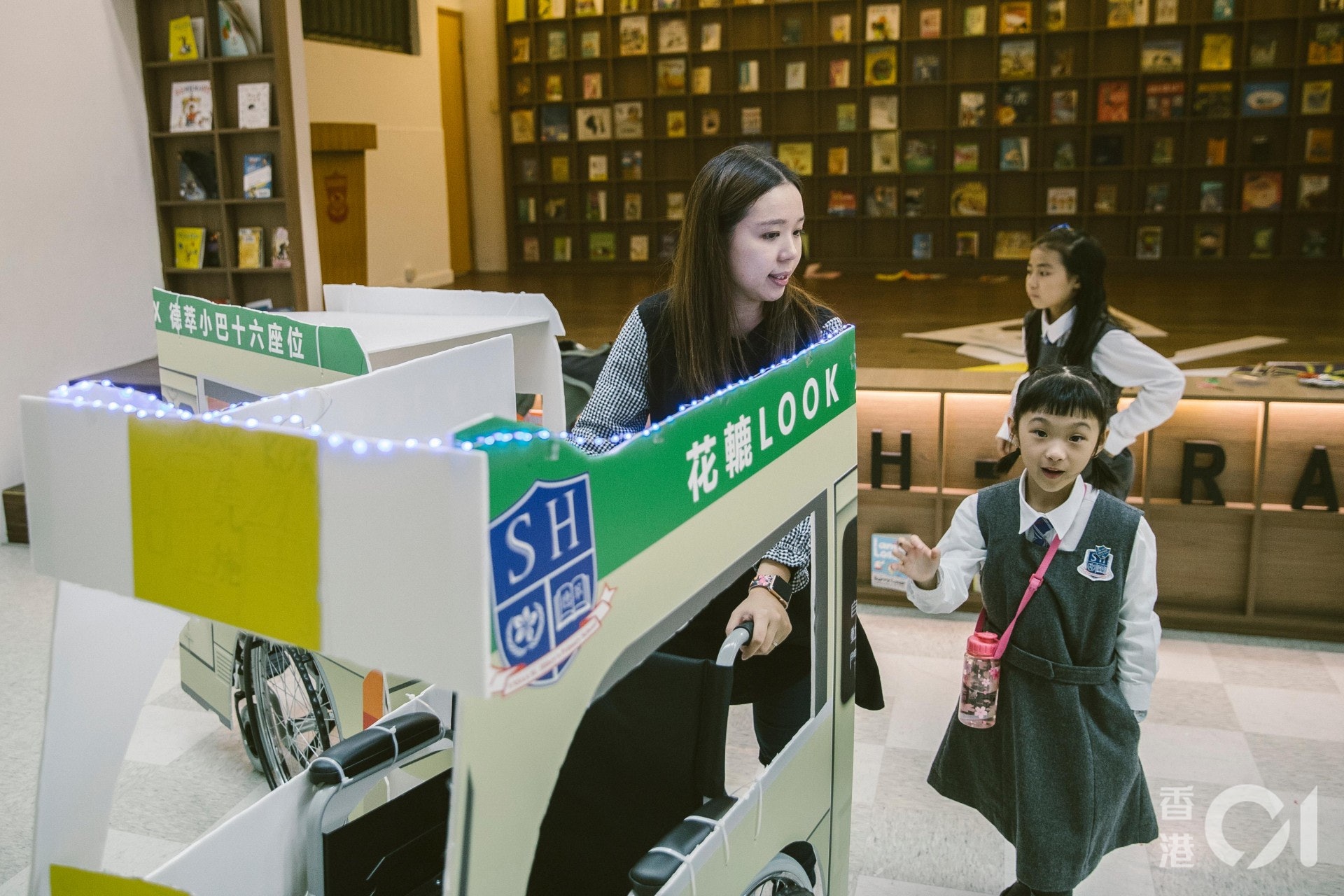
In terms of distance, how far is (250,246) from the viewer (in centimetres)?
534

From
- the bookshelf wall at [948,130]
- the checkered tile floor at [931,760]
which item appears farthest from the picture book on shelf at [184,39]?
the bookshelf wall at [948,130]

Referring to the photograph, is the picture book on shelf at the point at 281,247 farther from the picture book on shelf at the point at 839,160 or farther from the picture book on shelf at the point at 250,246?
the picture book on shelf at the point at 839,160

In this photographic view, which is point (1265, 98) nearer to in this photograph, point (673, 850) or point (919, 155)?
point (919, 155)

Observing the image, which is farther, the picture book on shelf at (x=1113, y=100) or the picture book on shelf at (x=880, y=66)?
the picture book on shelf at (x=880, y=66)

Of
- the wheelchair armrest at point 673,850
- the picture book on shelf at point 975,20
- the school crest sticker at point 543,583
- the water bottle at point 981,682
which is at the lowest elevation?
the water bottle at point 981,682

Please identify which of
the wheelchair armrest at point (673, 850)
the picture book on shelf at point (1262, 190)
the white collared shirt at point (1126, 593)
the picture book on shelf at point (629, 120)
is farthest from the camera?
the picture book on shelf at point (629, 120)

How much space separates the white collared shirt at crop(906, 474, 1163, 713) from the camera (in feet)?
6.01

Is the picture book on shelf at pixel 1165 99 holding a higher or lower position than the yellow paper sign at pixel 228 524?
higher

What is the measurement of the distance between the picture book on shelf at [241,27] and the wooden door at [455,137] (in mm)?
4429

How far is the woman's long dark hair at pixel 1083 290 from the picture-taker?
2895 millimetres

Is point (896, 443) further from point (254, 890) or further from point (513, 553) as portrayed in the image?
point (513, 553)

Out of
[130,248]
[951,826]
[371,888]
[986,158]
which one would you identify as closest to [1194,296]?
[986,158]

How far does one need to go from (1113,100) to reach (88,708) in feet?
30.2

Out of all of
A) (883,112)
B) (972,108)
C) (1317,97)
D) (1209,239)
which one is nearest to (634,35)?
(883,112)
